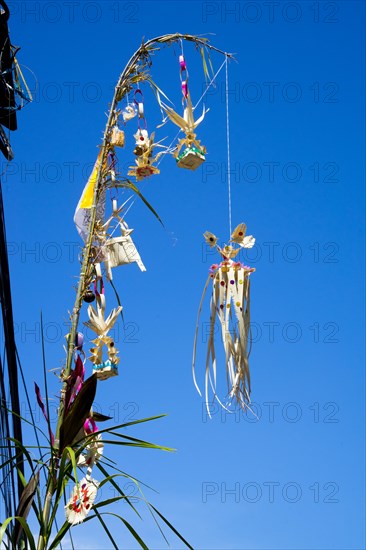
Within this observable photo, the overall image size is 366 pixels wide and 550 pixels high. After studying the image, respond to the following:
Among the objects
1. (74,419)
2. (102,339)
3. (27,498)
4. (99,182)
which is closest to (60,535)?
(27,498)

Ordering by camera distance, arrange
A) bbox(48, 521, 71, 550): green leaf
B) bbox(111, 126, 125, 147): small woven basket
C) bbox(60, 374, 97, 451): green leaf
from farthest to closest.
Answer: bbox(111, 126, 125, 147): small woven basket, bbox(60, 374, 97, 451): green leaf, bbox(48, 521, 71, 550): green leaf

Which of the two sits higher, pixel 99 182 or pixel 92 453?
pixel 99 182

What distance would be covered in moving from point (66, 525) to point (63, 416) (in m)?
0.60

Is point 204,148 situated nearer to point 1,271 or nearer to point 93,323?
point 93,323

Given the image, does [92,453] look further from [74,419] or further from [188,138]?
[188,138]

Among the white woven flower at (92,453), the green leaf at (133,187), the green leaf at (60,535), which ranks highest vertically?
the green leaf at (133,187)

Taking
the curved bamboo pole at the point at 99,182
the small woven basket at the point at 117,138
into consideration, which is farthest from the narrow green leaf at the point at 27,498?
the small woven basket at the point at 117,138

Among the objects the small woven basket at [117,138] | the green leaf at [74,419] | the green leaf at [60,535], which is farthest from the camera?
the small woven basket at [117,138]

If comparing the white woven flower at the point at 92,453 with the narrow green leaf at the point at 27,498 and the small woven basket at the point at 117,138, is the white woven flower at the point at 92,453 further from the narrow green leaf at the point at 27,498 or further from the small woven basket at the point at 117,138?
the small woven basket at the point at 117,138

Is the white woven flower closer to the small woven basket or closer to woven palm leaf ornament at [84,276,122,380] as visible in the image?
woven palm leaf ornament at [84,276,122,380]

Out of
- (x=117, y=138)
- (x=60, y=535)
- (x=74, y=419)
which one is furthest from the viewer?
(x=117, y=138)

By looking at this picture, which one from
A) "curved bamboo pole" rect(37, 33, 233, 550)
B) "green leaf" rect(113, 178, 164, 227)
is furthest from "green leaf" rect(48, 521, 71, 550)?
"green leaf" rect(113, 178, 164, 227)

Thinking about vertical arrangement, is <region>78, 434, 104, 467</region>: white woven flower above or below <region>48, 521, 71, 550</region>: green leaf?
above

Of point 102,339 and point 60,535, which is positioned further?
point 102,339
